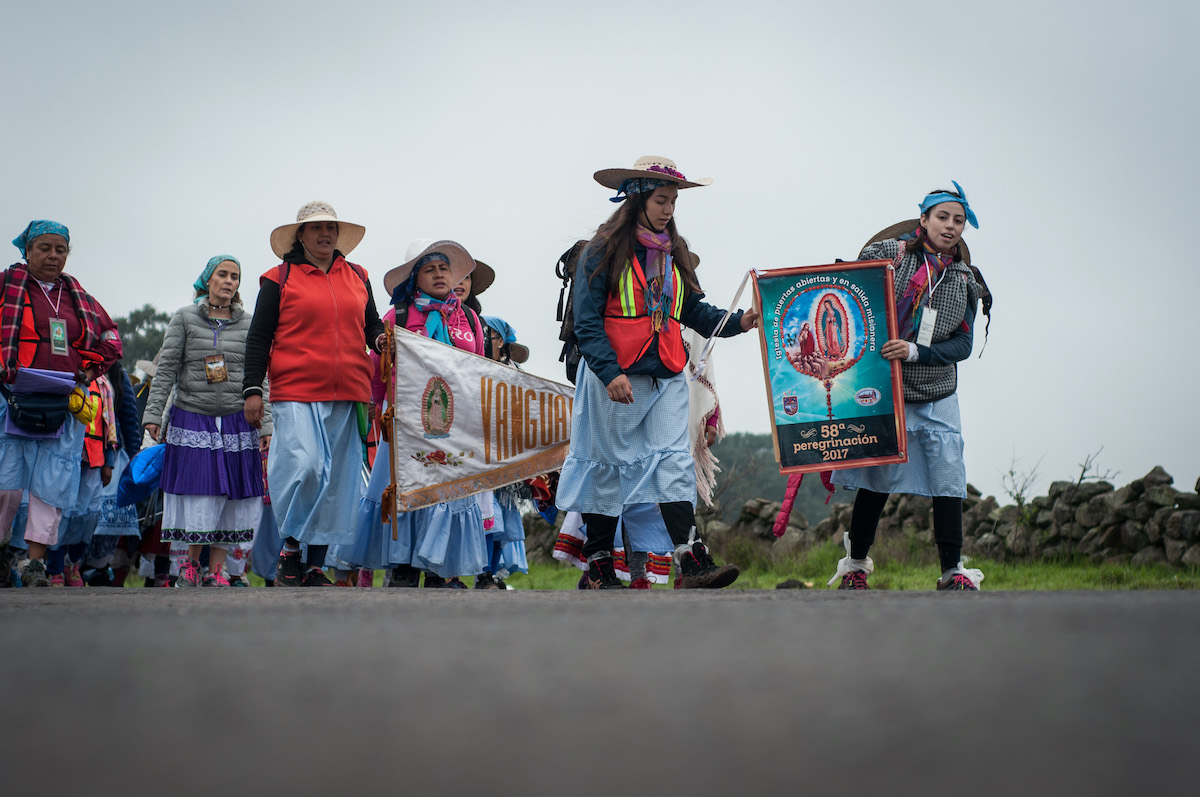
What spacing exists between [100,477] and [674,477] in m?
4.47

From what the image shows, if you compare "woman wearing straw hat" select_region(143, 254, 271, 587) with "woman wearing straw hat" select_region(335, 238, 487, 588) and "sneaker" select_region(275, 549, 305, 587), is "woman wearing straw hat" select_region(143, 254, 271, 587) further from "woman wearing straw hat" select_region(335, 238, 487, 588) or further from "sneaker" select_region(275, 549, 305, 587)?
"sneaker" select_region(275, 549, 305, 587)

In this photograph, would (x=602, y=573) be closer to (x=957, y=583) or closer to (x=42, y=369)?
(x=957, y=583)

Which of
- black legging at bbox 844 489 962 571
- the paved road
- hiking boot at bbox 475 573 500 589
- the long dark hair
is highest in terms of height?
the long dark hair

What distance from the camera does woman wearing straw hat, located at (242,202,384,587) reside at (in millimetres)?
5961

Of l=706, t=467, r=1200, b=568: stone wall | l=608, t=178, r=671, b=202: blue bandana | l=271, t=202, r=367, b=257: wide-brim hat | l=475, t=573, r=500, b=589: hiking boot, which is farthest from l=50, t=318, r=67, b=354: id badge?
l=706, t=467, r=1200, b=568: stone wall

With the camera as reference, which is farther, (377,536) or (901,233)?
(377,536)

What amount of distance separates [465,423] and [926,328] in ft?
8.79

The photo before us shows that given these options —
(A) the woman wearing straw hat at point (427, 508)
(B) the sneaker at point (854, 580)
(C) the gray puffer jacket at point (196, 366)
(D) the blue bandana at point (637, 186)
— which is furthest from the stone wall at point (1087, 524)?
(C) the gray puffer jacket at point (196, 366)

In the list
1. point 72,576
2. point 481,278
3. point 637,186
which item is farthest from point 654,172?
point 72,576

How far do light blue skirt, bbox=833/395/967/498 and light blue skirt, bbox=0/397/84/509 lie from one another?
14.9ft

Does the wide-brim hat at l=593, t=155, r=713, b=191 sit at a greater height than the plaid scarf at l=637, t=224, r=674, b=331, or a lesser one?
greater

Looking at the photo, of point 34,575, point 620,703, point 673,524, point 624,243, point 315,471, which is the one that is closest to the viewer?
point 620,703

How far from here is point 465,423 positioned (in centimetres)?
681

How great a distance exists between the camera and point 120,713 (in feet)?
5.97
